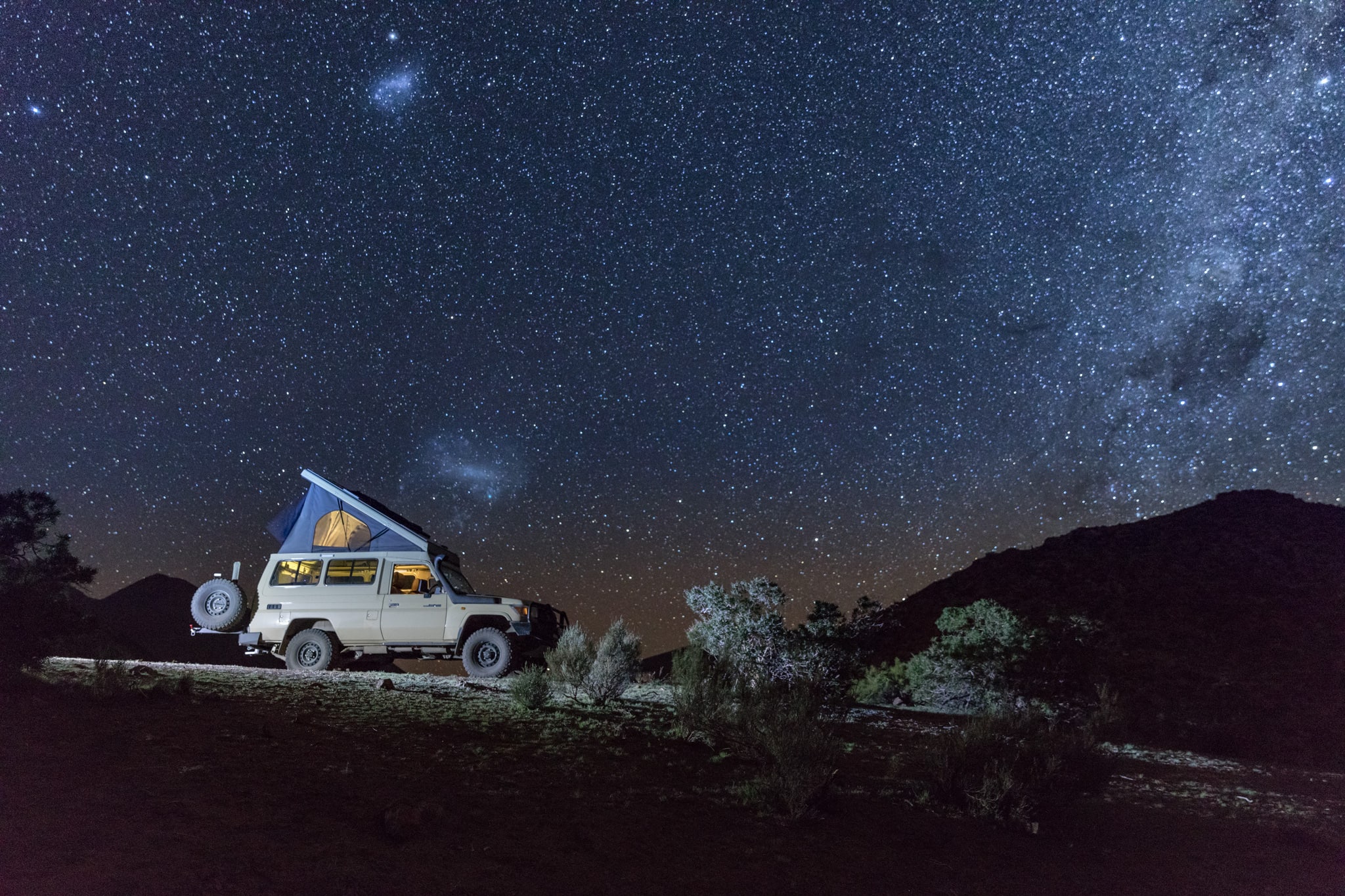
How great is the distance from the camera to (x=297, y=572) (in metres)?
14.5

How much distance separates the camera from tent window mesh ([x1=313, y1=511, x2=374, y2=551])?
14.7 m

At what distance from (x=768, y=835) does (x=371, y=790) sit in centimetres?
332

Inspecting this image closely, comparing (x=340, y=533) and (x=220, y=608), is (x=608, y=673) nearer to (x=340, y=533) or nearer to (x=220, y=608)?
(x=340, y=533)

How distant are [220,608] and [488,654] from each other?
534 centimetres

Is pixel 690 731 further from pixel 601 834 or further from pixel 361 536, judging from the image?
pixel 361 536

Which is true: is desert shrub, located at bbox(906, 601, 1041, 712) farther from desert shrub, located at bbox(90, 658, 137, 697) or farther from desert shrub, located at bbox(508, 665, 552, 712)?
desert shrub, located at bbox(90, 658, 137, 697)

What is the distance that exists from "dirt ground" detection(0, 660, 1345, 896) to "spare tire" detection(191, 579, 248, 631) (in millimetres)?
3946

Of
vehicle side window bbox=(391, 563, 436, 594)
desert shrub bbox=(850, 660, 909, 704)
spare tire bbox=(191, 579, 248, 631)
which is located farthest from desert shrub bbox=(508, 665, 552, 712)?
desert shrub bbox=(850, 660, 909, 704)

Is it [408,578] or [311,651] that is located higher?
[408,578]

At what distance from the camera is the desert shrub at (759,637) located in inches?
586

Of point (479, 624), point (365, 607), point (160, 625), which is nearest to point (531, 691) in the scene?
point (479, 624)

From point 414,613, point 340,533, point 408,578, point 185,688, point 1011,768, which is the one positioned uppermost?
point 340,533

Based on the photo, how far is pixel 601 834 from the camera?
5.89 m

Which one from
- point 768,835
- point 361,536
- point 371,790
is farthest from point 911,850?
point 361,536
